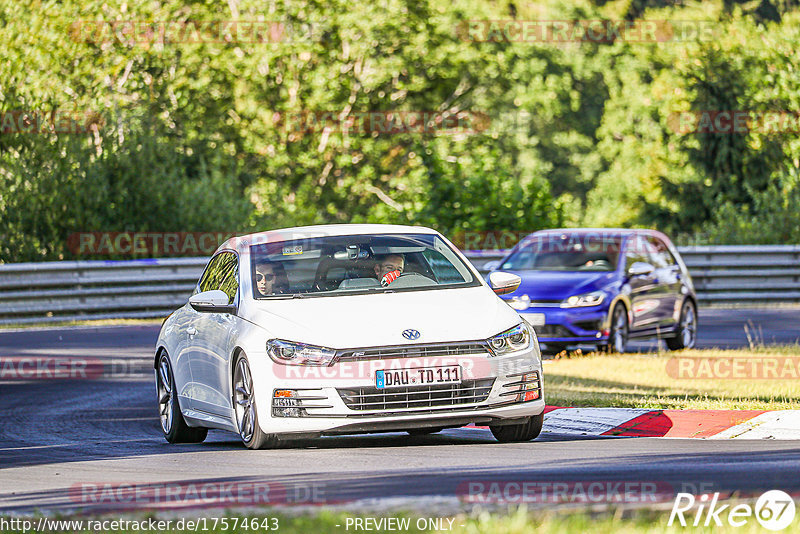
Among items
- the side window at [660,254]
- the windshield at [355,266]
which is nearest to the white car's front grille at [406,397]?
the windshield at [355,266]

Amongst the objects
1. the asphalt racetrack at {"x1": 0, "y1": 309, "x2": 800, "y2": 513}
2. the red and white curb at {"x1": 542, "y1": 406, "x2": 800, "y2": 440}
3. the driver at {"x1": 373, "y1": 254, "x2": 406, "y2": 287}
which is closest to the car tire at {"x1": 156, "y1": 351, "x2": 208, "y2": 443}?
the asphalt racetrack at {"x1": 0, "y1": 309, "x2": 800, "y2": 513}

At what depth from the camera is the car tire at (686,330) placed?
18.8 meters

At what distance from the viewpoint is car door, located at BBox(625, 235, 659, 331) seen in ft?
59.7

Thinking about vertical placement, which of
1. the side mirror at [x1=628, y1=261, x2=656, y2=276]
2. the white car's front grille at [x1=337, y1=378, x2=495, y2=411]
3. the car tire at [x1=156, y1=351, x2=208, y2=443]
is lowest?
the side mirror at [x1=628, y1=261, x2=656, y2=276]

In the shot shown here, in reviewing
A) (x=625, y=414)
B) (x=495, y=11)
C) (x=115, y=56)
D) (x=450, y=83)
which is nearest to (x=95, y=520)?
(x=625, y=414)

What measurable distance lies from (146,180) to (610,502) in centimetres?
2354

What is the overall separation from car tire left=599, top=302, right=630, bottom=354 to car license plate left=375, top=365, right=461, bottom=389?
8.75m

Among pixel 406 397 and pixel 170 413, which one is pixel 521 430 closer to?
pixel 406 397

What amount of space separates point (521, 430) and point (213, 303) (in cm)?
237

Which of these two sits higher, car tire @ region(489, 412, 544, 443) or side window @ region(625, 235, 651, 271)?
car tire @ region(489, 412, 544, 443)

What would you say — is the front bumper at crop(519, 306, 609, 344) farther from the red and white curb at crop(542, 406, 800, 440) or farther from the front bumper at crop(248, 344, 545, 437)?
the front bumper at crop(248, 344, 545, 437)

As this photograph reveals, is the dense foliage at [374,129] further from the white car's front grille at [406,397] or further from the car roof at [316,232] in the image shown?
the white car's front grille at [406,397]

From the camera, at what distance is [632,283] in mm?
18188

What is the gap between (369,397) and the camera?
29.9ft
